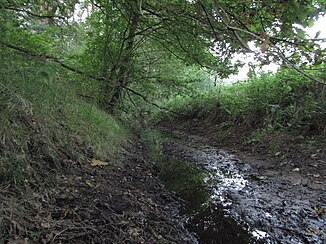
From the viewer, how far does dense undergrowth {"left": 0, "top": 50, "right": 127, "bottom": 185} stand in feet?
5.44

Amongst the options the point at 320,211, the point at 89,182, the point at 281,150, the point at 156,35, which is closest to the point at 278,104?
the point at 281,150

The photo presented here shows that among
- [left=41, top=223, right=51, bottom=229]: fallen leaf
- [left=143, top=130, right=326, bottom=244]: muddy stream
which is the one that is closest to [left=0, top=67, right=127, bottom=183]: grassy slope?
[left=41, top=223, right=51, bottom=229]: fallen leaf

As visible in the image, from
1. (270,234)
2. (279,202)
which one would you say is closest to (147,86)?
(279,202)

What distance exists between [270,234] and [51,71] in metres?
2.21

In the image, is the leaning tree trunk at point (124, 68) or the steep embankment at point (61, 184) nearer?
the steep embankment at point (61, 184)

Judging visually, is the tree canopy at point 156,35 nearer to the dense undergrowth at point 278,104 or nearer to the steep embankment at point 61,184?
the steep embankment at point 61,184

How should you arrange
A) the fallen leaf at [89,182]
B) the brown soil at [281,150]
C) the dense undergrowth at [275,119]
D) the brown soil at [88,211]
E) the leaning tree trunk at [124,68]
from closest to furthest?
the brown soil at [88,211] < the fallen leaf at [89,182] < the brown soil at [281,150] < the dense undergrowth at [275,119] < the leaning tree trunk at [124,68]

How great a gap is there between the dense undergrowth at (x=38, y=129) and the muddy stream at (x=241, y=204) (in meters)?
1.09

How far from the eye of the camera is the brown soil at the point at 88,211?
1.28 m

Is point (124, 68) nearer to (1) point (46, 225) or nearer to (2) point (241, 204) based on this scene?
(2) point (241, 204)

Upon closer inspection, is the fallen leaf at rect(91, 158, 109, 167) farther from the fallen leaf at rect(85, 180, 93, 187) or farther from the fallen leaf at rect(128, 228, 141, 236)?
the fallen leaf at rect(128, 228, 141, 236)

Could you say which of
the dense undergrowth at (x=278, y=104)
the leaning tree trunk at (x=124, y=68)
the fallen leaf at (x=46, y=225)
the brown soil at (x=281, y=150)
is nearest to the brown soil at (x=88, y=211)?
the fallen leaf at (x=46, y=225)

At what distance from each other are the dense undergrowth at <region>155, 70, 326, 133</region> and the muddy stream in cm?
117

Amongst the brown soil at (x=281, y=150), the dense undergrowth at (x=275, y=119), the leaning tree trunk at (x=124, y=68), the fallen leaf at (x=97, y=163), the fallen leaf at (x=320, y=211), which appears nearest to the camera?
the fallen leaf at (x=320, y=211)
